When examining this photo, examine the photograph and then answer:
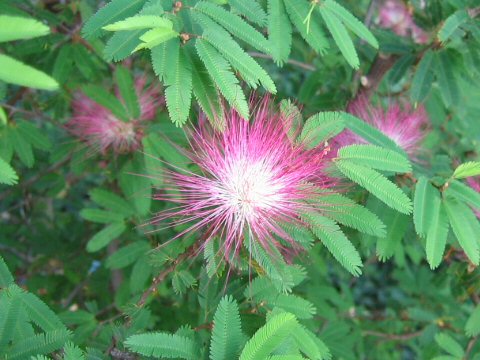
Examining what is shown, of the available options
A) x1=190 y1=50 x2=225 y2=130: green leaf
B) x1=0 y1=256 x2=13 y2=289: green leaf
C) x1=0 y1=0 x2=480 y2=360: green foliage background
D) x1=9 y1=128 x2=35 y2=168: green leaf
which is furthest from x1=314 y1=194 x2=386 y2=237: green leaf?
Answer: x1=9 y1=128 x2=35 y2=168: green leaf

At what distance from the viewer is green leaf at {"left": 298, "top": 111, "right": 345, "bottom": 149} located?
179 cm

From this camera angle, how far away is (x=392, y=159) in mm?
1747

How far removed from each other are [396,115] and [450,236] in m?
0.69

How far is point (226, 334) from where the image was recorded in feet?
4.84

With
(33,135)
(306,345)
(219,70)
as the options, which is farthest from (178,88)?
(33,135)

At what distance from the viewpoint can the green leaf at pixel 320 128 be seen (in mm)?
1789

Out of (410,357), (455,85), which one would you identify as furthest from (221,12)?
(410,357)

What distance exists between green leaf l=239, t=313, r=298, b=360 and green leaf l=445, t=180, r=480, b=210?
72 centimetres

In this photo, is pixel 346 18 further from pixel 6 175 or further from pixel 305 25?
pixel 6 175

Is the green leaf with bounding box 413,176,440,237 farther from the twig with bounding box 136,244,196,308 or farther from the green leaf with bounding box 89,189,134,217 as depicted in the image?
the green leaf with bounding box 89,189,134,217

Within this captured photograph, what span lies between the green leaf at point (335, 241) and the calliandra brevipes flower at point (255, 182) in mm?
44

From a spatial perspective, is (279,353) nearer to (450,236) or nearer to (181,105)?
(181,105)

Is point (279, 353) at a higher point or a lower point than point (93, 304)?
higher

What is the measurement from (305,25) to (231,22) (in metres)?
0.41
